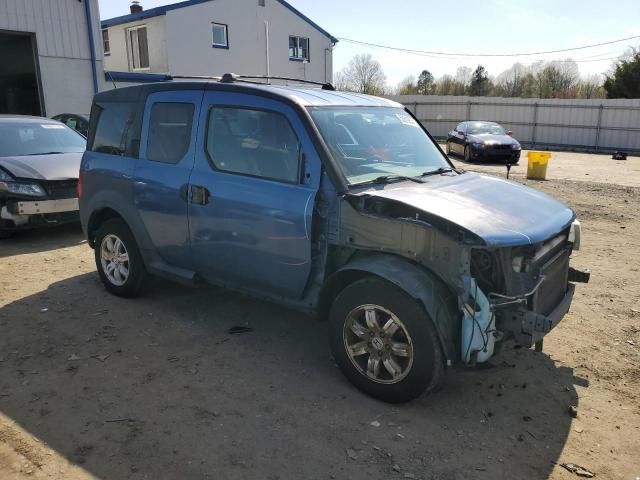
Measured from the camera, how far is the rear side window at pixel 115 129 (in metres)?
4.96

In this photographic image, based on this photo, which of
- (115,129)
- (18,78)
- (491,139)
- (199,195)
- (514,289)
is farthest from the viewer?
(18,78)

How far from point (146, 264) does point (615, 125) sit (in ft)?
88.1

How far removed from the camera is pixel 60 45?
15969 millimetres

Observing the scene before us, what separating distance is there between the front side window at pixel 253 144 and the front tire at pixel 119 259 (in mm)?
1449

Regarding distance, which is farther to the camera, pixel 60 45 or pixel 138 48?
pixel 138 48

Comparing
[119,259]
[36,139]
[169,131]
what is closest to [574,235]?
[169,131]

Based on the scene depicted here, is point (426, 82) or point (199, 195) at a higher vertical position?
point (426, 82)

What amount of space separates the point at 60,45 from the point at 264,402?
1614 cm

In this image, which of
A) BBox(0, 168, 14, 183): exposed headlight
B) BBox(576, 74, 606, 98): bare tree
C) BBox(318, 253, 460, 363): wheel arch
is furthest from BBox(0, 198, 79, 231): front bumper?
BBox(576, 74, 606, 98): bare tree

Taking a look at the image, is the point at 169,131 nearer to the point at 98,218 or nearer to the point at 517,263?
the point at 98,218

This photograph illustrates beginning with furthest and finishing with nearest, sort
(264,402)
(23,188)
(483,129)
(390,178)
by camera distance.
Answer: (483,129) < (23,188) < (390,178) < (264,402)

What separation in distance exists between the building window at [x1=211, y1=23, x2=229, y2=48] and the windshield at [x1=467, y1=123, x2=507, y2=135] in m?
12.6

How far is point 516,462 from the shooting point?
9.71ft

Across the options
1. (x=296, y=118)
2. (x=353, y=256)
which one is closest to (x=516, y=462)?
Answer: (x=353, y=256)
